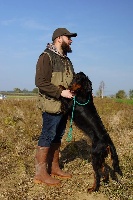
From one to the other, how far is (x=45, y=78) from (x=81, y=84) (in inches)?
19.9

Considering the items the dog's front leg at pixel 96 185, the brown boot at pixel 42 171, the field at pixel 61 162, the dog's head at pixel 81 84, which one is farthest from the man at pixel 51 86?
the dog's front leg at pixel 96 185

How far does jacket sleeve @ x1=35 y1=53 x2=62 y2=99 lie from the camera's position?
418cm

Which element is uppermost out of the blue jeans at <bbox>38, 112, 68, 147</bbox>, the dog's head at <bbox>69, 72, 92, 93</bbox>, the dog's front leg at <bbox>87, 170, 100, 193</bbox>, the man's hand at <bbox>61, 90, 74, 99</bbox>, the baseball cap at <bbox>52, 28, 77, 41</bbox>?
the baseball cap at <bbox>52, 28, 77, 41</bbox>

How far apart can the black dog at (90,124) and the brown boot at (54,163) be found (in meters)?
0.68

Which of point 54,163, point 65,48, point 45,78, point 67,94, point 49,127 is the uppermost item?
point 65,48

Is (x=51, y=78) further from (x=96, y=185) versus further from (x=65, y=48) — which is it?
(x=96, y=185)

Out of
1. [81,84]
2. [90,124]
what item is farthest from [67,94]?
[90,124]

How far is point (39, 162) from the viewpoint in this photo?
452cm

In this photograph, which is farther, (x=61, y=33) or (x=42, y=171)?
(x=42, y=171)

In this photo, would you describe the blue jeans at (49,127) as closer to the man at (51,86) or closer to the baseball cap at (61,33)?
the man at (51,86)

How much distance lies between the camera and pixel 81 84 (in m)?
4.19

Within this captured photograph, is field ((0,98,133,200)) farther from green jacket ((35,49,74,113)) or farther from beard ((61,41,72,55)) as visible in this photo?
beard ((61,41,72,55))

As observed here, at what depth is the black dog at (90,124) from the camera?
412 cm

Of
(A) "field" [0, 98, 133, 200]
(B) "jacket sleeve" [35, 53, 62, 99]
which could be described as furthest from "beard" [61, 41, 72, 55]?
(A) "field" [0, 98, 133, 200]
